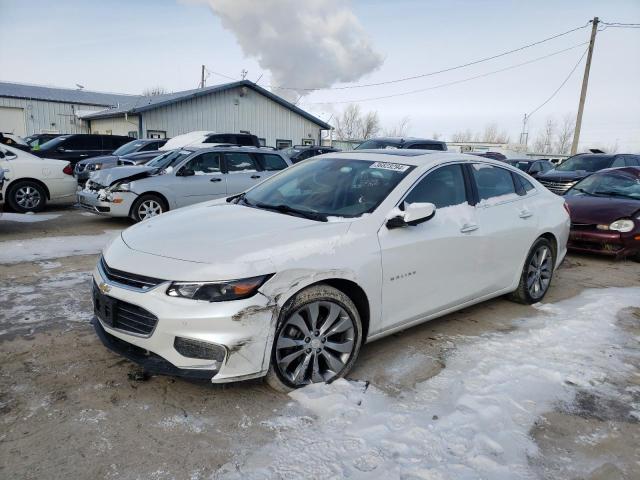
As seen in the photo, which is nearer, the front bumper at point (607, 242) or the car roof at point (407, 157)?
the car roof at point (407, 157)

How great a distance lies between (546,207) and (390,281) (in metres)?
2.66

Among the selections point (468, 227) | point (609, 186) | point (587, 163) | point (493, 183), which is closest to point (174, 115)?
point (587, 163)

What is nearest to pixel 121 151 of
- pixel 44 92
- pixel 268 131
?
Result: pixel 268 131

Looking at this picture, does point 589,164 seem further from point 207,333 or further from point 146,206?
point 207,333

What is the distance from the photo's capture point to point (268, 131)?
2773 cm

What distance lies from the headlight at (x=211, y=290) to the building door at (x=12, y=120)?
36.0 metres

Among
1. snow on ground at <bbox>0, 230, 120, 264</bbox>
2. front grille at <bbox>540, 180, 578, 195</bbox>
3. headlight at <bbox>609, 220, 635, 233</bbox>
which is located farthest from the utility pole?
snow on ground at <bbox>0, 230, 120, 264</bbox>

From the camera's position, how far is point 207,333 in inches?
106

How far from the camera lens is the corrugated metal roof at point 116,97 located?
24.7 meters

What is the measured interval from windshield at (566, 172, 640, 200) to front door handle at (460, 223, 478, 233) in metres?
5.38

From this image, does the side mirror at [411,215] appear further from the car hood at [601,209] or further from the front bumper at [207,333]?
the car hood at [601,209]

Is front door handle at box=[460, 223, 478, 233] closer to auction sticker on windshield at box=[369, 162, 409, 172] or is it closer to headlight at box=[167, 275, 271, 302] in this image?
auction sticker on windshield at box=[369, 162, 409, 172]

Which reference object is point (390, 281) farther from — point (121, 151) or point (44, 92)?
Result: point (44, 92)

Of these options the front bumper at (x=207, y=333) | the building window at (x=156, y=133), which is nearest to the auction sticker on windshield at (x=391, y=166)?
the front bumper at (x=207, y=333)
